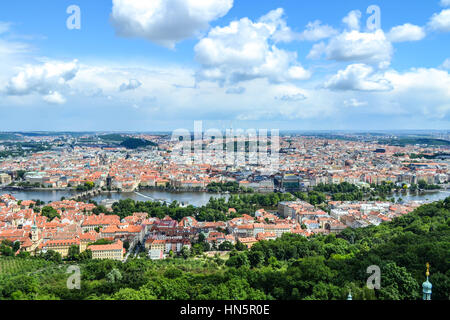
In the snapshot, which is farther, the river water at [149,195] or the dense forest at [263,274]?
the river water at [149,195]

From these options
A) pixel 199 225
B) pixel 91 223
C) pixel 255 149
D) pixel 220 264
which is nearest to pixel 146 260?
pixel 220 264

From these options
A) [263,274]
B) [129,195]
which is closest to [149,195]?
[129,195]

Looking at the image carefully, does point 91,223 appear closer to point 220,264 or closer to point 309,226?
point 220,264

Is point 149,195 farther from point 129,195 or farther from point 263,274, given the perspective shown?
→ point 263,274

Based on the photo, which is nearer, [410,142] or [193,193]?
[193,193]

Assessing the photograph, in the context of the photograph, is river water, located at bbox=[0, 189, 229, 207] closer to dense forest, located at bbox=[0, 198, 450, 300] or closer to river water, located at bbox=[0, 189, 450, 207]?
river water, located at bbox=[0, 189, 450, 207]

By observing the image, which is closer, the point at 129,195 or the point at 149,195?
the point at 149,195

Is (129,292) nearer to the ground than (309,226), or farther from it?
farther from it

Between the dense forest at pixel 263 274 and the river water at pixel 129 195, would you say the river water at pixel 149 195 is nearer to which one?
the river water at pixel 129 195

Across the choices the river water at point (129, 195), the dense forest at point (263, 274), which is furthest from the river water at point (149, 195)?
the dense forest at point (263, 274)
